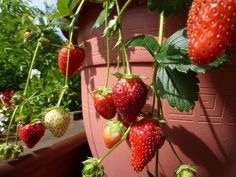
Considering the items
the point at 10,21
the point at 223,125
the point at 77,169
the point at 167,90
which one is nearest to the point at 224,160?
the point at 223,125

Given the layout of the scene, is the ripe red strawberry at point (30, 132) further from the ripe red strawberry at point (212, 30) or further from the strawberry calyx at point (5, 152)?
the ripe red strawberry at point (212, 30)

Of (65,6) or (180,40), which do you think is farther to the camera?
(65,6)

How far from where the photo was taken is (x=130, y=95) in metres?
0.45

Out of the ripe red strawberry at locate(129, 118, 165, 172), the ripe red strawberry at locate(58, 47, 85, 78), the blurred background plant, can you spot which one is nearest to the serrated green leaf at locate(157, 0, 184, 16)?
the ripe red strawberry at locate(129, 118, 165, 172)

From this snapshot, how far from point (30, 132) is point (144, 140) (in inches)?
10.5

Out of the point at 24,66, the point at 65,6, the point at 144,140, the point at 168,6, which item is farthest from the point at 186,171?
the point at 24,66

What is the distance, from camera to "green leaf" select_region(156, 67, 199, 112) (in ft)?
1.54

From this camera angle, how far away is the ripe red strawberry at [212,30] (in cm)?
27

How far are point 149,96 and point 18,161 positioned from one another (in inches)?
8.4

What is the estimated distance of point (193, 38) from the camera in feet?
0.94

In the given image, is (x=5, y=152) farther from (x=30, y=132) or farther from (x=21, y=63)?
(x=21, y=63)

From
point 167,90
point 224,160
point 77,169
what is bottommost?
point 77,169

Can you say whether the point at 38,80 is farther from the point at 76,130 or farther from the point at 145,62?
the point at 145,62

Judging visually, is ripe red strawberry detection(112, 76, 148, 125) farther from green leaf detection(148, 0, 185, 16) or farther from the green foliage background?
the green foliage background
